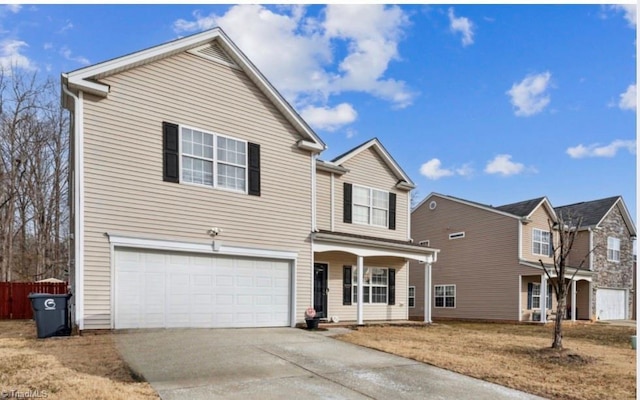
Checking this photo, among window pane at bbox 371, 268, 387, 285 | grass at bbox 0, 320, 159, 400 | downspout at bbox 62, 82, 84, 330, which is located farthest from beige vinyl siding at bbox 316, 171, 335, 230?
grass at bbox 0, 320, 159, 400

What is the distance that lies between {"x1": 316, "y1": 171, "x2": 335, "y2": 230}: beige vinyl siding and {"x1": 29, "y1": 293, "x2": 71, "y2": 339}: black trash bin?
802 cm

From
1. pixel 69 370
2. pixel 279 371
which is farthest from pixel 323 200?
pixel 69 370

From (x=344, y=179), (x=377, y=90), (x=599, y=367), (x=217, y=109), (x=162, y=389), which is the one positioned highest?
(x=377, y=90)

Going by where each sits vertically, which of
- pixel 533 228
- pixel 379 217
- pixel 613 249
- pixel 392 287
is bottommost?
pixel 392 287

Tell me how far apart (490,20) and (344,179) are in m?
9.06

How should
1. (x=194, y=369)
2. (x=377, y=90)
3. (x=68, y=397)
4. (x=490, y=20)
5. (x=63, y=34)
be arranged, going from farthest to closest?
(x=377, y=90)
(x=63, y=34)
(x=490, y=20)
(x=194, y=369)
(x=68, y=397)

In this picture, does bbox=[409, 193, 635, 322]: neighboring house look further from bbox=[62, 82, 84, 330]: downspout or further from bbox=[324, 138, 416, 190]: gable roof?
bbox=[62, 82, 84, 330]: downspout

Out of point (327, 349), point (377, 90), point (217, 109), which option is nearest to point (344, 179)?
point (377, 90)

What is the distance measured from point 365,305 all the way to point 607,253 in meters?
19.6

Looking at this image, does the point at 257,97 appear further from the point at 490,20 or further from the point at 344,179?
the point at 490,20

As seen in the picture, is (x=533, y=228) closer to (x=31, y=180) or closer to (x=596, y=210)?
(x=596, y=210)

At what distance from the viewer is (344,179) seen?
16.4m

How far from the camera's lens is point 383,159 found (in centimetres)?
1772

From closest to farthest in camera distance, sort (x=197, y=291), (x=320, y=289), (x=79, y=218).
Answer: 1. (x=79, y=218)
2. (x=197, y=291)
3. (x=320, y=289)
